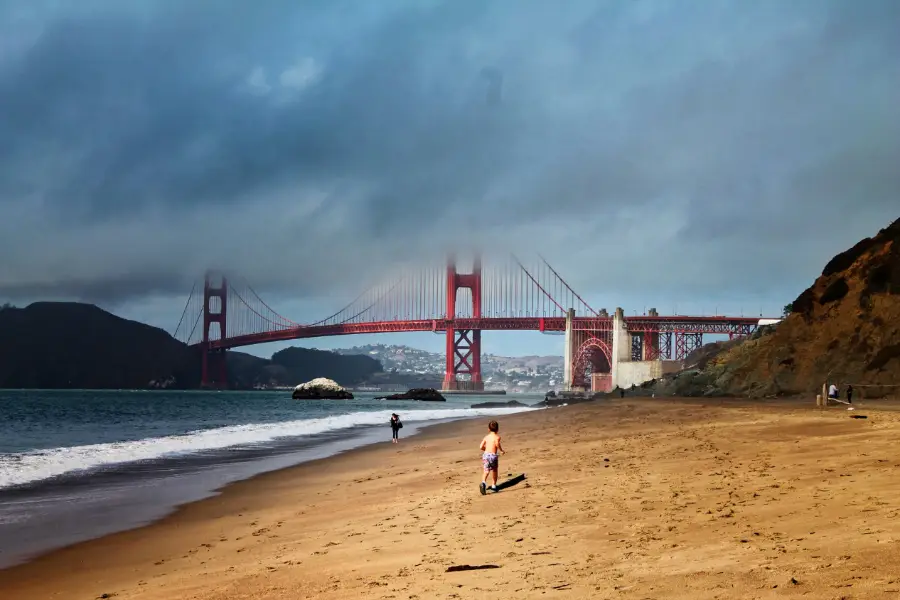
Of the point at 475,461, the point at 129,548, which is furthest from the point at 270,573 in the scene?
the point at 475,461

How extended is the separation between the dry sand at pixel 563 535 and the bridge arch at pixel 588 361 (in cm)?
8408

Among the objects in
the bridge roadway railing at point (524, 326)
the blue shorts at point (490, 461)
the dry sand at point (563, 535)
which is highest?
the bridge roadway railing at point (524, 326)

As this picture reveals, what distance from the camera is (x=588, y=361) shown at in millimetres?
103500

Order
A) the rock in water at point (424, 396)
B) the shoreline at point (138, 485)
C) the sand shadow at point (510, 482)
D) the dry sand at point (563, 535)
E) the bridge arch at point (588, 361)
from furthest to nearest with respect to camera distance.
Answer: the rock in water at point (424, 396) → the bridge arch at point (588, 361) → the sand shadow at point (510, 482) → the shoreline at point (138, 485) → the dry sand at point (563, 535)

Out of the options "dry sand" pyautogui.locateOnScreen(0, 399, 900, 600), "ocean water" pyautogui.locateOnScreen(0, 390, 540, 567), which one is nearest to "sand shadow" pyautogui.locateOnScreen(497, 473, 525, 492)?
"dry sand" pyautogui.locateOnScreen(0, 399, 900, 600)

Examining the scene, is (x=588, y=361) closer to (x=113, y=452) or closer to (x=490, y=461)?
(x=113, y=452)

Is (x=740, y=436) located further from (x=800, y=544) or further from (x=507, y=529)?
(x=800, y=544)

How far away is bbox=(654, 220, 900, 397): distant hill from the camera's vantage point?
30969mm

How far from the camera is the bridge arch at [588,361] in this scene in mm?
99131

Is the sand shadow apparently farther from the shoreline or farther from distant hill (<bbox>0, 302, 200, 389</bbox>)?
distant hill (<bbox>0, 302, 200, 389</bbox>)

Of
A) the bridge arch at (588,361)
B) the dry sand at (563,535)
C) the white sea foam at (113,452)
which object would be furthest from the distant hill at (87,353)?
the dry sand at (563,535)

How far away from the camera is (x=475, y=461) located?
1730 cm

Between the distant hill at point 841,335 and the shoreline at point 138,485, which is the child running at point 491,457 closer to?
the shoreline at point 138,485

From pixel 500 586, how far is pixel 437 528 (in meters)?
2.94
